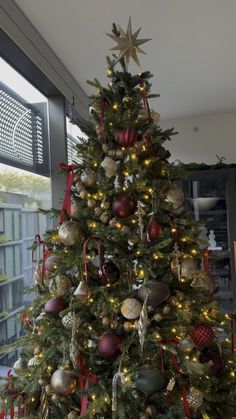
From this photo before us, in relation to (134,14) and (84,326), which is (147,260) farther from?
(134,14)

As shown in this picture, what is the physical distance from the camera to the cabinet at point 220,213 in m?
3.05

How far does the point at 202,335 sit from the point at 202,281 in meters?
0.17

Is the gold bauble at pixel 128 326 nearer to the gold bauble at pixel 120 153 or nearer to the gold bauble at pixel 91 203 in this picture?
the gold bauble at pixel 91 203

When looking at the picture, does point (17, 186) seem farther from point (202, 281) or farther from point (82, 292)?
point (202, 281)

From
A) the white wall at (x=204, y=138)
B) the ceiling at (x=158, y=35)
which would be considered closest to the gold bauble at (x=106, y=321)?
the ceiling at (x=158, y=35)

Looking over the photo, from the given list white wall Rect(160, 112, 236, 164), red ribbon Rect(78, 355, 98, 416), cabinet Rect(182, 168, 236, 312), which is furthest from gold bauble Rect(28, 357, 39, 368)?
white wall Rect(160, 112, 236, 164)

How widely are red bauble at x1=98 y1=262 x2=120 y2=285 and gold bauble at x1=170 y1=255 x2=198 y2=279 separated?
190mm

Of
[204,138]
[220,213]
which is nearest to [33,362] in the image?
[220,213]

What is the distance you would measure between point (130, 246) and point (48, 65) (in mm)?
1228

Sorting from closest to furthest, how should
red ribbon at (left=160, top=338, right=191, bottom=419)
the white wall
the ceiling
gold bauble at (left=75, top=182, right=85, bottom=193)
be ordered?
red ribbon at (left=160, top=338, right=191, bottom=419) < gold bauble at (left=75, top=182, right=85, bottom=193) < the ceiling < the white wall

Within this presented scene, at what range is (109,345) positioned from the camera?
3.31ft

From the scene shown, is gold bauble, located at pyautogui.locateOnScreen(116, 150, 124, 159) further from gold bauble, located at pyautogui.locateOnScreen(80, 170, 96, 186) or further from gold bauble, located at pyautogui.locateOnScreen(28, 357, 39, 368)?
gold bauble, located at pyautogui.locateOnScreen(28, 357, 39, 368)

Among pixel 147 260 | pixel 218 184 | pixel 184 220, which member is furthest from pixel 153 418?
pixel 218 184

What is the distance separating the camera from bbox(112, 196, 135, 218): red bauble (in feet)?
3.59
